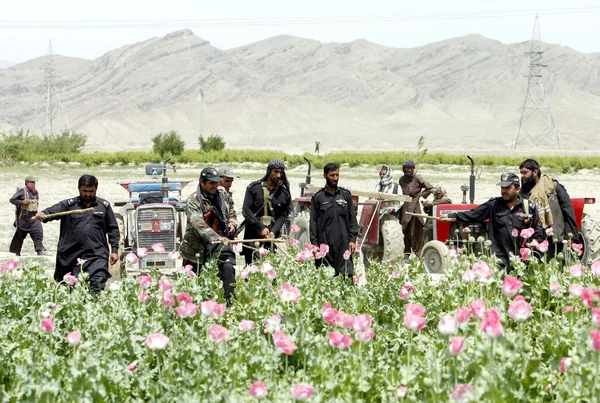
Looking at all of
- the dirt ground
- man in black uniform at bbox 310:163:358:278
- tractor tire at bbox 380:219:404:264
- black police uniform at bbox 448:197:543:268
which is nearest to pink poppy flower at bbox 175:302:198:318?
man in black uniform at bbox 310:163:358:278

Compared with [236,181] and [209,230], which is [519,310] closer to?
[209,230]

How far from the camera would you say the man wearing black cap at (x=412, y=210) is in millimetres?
12562

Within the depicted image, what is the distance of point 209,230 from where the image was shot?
7.95m

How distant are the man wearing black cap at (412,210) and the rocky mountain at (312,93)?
88.0m

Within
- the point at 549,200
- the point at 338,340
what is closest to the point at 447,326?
the point at 338,340

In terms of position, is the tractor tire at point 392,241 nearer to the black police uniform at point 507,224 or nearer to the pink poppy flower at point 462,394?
the black police uniform at point 507,224

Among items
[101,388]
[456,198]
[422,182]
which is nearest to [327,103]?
[456,198]

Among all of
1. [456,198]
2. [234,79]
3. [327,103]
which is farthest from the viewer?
[234,79]

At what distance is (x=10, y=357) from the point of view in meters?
5.70

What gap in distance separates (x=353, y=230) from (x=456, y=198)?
2020 cm

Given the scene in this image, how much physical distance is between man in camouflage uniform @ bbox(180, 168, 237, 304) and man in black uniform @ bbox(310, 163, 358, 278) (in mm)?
829

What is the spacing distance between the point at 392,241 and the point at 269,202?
2.61m

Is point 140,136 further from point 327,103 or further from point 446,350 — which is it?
point 446,350

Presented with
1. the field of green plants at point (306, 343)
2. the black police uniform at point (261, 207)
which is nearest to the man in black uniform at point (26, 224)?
the black police uniform at point (261, 207)
